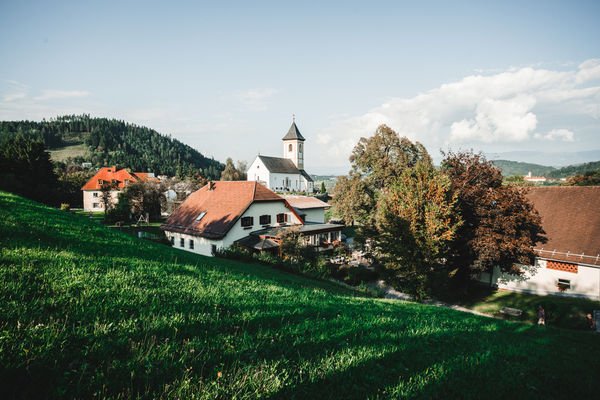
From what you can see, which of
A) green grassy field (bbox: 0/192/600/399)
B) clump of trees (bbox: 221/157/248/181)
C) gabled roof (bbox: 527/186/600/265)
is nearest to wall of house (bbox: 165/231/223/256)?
green grassy field (bbox: 0/192/600/399)

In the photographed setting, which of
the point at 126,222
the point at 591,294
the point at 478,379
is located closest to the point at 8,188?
the point at 126,222

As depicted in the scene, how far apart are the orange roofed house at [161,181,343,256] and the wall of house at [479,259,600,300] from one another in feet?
55.4

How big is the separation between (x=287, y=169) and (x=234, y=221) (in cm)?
6478

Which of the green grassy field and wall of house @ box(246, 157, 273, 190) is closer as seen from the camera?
the green grassy field

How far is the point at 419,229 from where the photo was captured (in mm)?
17219

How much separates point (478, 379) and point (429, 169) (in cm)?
1716

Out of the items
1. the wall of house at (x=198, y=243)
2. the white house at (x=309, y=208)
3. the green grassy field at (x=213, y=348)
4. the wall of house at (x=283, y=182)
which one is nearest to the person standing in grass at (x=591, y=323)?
the green grassy field at (x=213, y=348)

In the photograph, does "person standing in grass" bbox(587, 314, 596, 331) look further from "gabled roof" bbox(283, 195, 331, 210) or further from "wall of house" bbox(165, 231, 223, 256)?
"gabled roof" bbox(283, 195, 331, 210)

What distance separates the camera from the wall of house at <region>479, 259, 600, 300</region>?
18.3 meters

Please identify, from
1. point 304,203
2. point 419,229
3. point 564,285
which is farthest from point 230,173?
point 564,285

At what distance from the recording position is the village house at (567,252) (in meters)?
18.6

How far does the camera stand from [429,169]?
19062 mm

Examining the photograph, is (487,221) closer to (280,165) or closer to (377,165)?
(377,165)

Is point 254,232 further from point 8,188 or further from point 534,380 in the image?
point 534,380
